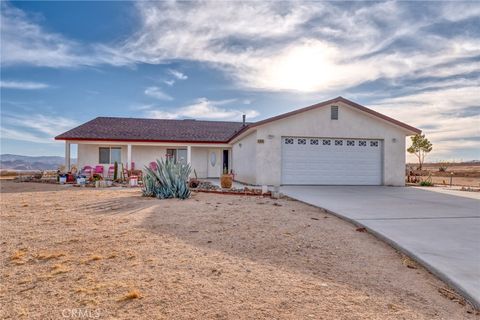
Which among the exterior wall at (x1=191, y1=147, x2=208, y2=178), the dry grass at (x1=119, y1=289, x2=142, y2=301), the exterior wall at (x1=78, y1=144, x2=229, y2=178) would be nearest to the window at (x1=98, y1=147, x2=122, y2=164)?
the exterior wall at (x1=78, y1=144, x2=229, y2=178)

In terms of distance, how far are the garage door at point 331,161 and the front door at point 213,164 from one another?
352 inches

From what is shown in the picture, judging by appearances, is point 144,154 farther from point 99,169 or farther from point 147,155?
point 99,169

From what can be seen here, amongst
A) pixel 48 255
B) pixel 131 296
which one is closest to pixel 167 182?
pixel 48 255

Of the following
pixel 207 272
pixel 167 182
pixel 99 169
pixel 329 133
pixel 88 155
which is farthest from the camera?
pixel 88 155

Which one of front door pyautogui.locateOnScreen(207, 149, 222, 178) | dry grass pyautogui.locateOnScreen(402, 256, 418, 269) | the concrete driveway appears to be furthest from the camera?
front door pyautogui.locateOnScreen(207, 149, 222, 178)

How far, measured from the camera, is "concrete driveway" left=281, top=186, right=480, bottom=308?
156 inches

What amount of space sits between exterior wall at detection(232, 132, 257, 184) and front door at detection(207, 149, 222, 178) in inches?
78.2

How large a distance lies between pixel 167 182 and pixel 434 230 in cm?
745

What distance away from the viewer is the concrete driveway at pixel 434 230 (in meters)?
3.97

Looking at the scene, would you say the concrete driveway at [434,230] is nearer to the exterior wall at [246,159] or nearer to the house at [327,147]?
the house at [327,147]

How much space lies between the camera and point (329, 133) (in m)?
15.8

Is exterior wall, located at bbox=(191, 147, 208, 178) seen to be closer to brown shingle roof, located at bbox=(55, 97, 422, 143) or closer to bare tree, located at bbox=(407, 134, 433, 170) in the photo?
brown shingle roof, located at bbox=(55, 97, 422, 143)

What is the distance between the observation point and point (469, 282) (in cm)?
367

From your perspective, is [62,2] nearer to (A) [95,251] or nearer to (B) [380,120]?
(A) [95,251]
